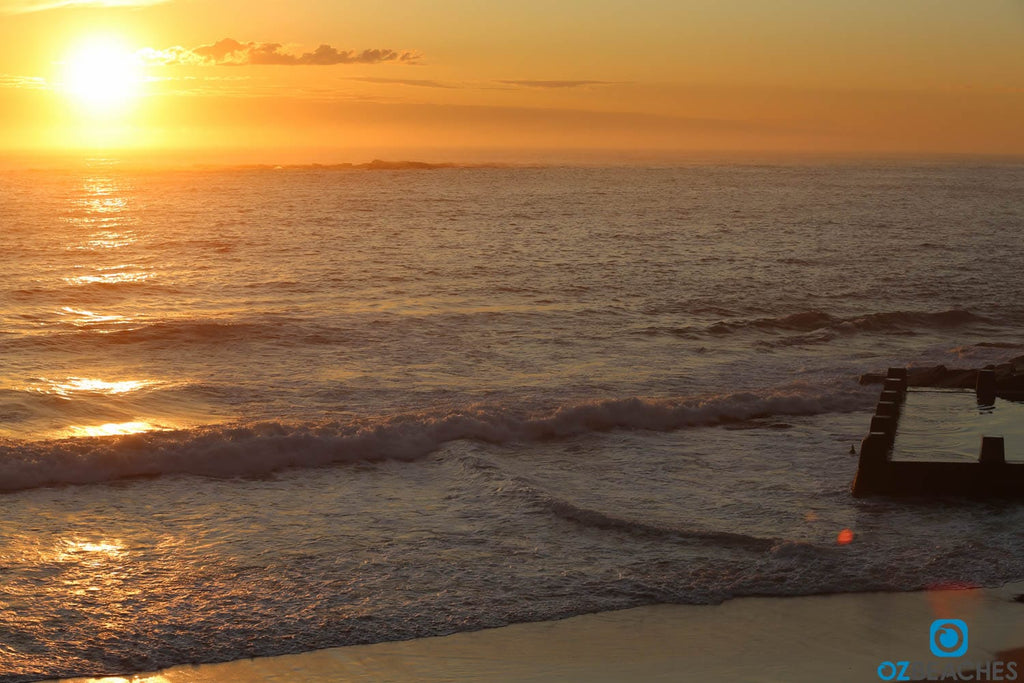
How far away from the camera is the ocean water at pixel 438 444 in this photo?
25.8 feet

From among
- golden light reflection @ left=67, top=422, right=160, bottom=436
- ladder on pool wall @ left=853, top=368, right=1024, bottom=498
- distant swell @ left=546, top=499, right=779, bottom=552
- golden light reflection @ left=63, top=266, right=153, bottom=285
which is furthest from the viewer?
golden light reflection @ left=63, top=266, right=153, bottom=285

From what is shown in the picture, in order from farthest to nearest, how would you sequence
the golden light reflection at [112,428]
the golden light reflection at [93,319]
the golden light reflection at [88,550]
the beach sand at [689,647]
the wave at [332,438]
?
the golden light reflection at [93,319] → the golden light reflection at [112,428] → the wave at [332,438] → the golden light reflection at [88,550] → the beach sand at [689,647]

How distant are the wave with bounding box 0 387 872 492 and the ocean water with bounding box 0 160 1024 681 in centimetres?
4

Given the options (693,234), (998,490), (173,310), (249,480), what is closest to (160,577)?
(249,480)

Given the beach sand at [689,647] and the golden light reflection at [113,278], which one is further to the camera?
the golden light reflection at [113,278]

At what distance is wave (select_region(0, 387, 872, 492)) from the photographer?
11531 millimetres

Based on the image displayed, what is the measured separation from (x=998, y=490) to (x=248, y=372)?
1336 cm

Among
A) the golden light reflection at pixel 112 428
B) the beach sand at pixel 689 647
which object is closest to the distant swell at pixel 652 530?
the beach sand at pixel 689 647

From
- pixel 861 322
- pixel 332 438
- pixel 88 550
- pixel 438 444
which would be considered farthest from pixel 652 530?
pixel 861 322

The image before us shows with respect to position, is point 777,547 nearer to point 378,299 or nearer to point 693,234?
point 378,299

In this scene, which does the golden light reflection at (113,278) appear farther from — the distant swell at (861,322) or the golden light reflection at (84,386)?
the distant swell at (861,322)

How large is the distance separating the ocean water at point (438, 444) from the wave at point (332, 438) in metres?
0.04

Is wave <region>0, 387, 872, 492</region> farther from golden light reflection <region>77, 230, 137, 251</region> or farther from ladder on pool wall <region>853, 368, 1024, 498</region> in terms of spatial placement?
golden light reflection <region>77, 230, 137, 251</region>

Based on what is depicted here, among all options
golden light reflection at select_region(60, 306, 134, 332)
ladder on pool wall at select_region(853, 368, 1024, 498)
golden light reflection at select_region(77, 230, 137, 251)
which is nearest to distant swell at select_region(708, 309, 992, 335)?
ladder on pool wall at select_region(853, 368, 1024, 498)
